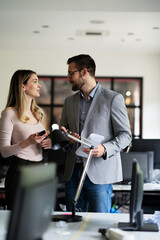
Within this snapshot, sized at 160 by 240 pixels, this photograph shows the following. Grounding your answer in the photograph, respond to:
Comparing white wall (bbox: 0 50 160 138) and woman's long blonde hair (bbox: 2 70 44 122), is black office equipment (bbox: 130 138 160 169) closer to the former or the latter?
woman's long blonde hair (bbox: 2 70 44 122)

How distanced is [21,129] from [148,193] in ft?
5.56

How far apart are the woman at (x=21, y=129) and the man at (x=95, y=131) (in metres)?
0.22

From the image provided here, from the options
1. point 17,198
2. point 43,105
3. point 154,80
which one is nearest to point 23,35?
point 43,105

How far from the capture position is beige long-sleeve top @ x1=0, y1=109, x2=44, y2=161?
2.71 meters

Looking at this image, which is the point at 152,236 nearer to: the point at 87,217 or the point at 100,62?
the point at 87,217

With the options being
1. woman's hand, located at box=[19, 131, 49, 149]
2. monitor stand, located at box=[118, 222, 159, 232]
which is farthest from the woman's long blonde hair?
monitor stand, located at box=[118, 222, 159, 232]

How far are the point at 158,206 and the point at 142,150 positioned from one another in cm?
61

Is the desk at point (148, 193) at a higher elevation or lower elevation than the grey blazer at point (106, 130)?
lower

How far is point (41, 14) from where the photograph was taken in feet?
22.3

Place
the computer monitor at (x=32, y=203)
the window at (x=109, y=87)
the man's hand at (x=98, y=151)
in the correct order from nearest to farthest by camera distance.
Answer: the computer monitor at (x=32, y=203), the man's hand at (x=98, y=151), the window at (x=109, y=87)

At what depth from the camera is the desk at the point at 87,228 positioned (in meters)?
1.78

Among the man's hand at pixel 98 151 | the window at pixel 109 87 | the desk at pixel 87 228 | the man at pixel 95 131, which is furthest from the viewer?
the window at pixel 109 87

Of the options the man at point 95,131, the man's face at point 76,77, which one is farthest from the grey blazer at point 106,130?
the man's face at point 76,77

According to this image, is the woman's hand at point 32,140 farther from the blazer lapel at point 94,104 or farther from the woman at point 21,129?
the blazer lapel at point 94,104
